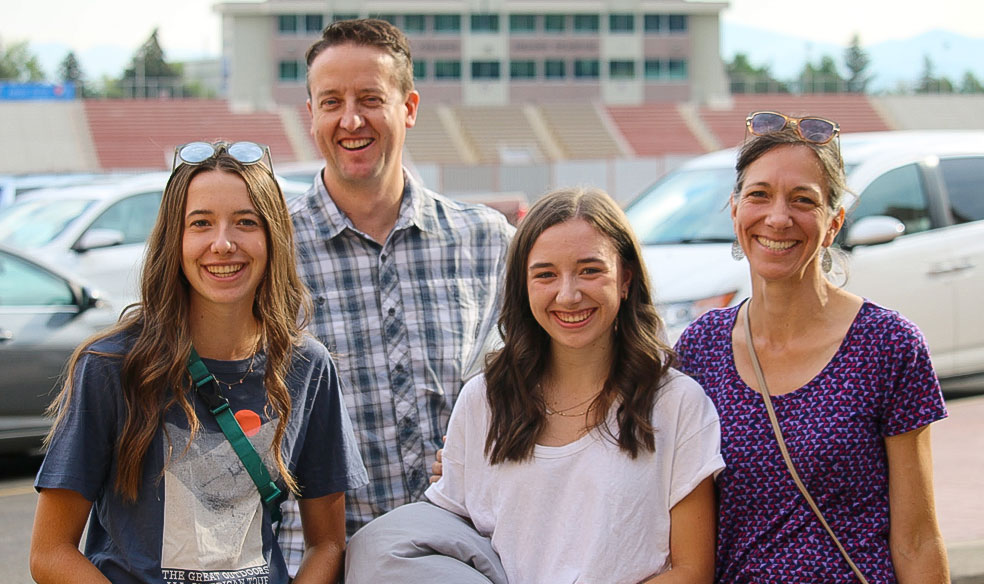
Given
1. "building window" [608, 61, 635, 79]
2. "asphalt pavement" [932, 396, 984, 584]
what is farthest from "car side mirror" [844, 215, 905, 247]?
"building window" [608, 61, 635, 79]

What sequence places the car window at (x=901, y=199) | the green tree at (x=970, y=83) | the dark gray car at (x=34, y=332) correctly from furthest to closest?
the green tree at (x=970, y=83) → the car window at (x=901, y=199) → the dark gray car at (x=34, y=332)

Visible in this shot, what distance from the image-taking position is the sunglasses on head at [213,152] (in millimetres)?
2820

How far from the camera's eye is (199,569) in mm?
2605

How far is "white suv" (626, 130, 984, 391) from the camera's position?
732cm

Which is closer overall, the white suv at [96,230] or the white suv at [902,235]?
the white suv at [902,235]

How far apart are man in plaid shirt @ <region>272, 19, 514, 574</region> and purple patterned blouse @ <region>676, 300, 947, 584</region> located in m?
0.97

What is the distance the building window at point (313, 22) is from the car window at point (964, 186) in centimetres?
6287

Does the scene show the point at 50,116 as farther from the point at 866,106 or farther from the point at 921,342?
the point at 921,342

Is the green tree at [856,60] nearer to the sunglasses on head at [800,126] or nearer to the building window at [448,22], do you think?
the building window at [448,22]

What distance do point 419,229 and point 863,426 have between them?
5.15 ft

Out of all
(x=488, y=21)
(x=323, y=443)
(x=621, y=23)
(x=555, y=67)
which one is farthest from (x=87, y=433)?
(x=621, y=23)

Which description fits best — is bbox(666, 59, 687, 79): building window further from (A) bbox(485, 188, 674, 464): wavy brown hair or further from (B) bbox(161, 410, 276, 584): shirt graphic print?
(B) bbox(161, 410, 276, 584): shirt graphic print

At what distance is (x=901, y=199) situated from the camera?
7.76 meters

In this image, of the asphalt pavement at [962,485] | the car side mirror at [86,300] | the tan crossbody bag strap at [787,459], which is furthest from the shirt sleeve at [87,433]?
the car side mirror at [86,300]
